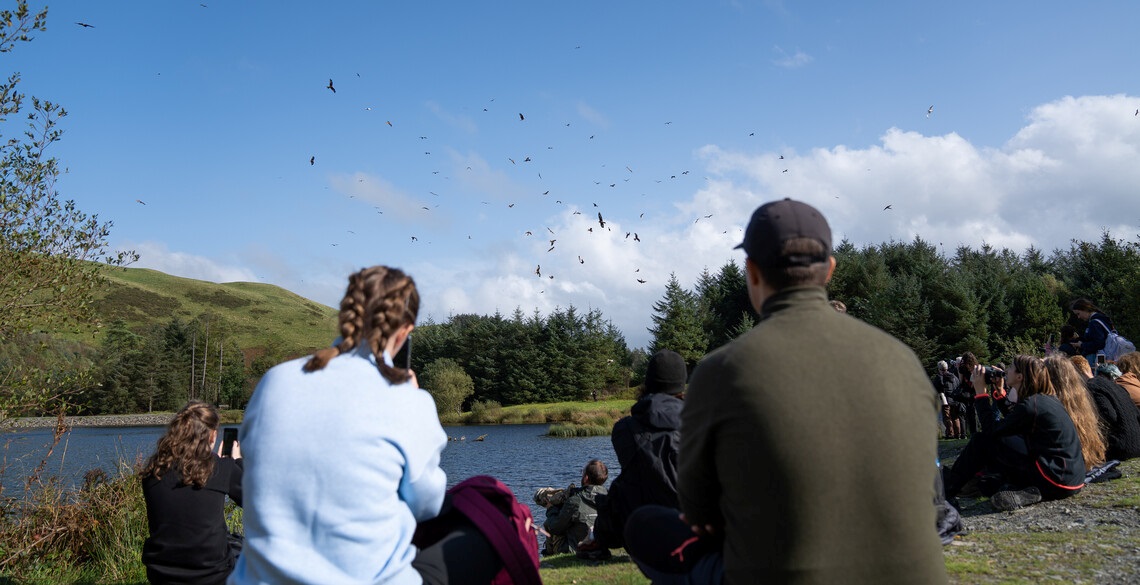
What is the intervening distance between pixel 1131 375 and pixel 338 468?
9.70 meters

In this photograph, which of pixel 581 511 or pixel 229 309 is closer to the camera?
pixel 581 511

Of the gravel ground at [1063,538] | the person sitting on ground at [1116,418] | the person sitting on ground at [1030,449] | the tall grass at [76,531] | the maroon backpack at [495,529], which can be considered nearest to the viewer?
the maroon backpack at [495,529]

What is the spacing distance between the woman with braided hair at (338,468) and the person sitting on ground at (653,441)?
241 centimetres

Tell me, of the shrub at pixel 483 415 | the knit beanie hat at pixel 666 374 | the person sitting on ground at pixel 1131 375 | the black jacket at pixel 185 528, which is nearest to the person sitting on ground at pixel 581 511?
the knit beanie hat at pixel 666 374

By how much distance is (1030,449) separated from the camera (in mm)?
6754

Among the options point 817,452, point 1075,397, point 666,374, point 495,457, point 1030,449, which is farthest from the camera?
point 495,457

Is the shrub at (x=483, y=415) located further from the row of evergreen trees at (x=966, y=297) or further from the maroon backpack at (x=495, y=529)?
the maroon backpack at (x=495, y=529)

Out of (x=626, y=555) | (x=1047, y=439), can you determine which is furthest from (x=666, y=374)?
(x=1047, y=439)

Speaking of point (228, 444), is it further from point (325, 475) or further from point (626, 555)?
point (626, 555)

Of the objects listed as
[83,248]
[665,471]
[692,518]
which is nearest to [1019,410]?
[665,471]

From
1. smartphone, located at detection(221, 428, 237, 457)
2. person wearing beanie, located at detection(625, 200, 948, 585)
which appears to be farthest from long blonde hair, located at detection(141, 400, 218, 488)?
person wearing beanie, located at detection(625, 200, 948, 585)

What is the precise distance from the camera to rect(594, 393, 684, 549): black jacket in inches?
188

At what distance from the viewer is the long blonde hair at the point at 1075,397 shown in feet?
22.4

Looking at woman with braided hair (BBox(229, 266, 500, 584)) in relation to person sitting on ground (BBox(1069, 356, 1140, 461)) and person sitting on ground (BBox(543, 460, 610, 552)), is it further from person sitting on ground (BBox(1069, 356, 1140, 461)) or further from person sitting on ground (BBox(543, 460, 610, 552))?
person sitting on ground (BBox(1069, 356, 1140, 461))
